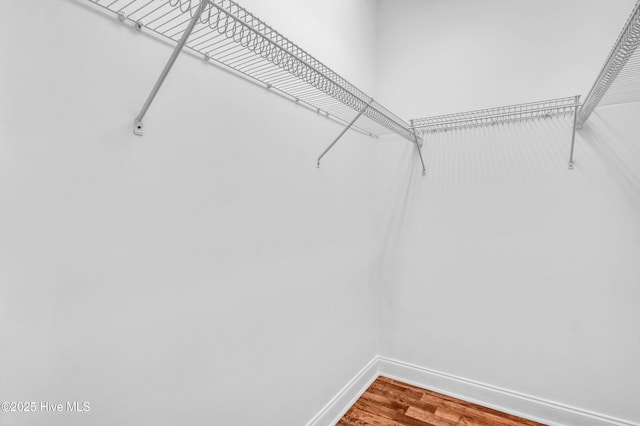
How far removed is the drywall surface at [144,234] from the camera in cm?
74

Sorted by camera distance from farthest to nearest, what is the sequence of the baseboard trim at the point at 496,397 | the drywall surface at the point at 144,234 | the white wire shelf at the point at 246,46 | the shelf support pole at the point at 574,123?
the baseboard trim at the point at 496,397 < the shelf support pole at the point at 574,123 < the white wire shelf at the point at 246,46 < the drywall surface at the point at 144,234

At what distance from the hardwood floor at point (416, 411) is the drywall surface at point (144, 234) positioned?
0.45m

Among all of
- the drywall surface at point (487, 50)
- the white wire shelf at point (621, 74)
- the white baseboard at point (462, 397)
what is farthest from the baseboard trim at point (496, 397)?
the drywall surface at point (487, 50)

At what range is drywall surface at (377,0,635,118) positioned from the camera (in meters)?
1.78

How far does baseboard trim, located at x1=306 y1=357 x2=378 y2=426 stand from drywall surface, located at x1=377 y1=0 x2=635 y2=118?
5.96 ft

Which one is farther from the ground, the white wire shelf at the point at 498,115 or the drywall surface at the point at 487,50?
the drywall surface at the point at 487,50

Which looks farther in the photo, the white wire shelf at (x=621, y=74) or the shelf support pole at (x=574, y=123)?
the shelf support pole at (x=574, y=123)

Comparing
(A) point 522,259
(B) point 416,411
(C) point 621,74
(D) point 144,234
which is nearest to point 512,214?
(A) point 522,259

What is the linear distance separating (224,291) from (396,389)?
1.61m

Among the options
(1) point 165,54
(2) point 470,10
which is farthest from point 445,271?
(1) point 165,54

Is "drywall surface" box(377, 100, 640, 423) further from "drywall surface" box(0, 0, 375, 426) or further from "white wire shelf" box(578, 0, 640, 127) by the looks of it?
"drywall surface" box(0, 0, 375, 426)

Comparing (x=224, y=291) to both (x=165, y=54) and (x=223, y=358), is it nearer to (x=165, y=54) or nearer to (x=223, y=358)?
(x=223, y=358)

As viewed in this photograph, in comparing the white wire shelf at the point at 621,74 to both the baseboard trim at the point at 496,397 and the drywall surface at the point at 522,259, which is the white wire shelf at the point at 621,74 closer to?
the drywall surface at the point at 522,259

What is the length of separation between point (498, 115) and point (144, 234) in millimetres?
1968
